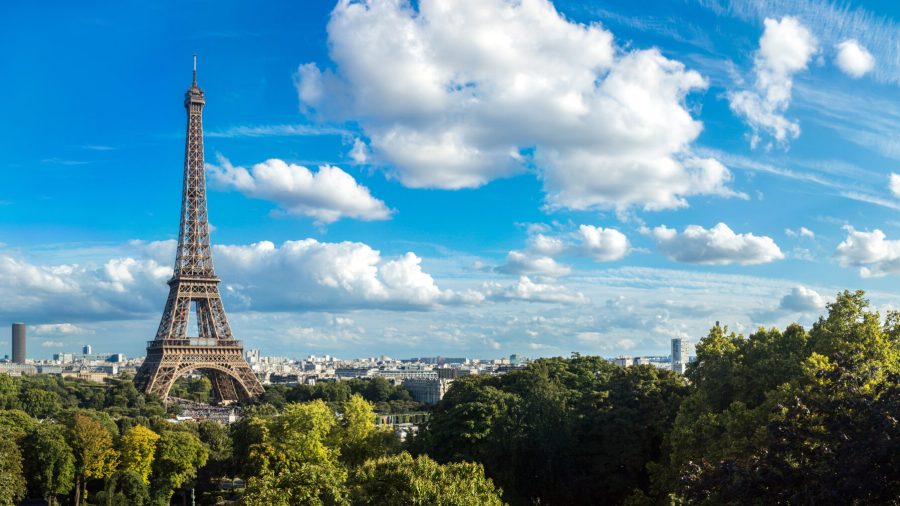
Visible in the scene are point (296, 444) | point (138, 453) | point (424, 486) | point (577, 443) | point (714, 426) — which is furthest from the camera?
point (138, 453)

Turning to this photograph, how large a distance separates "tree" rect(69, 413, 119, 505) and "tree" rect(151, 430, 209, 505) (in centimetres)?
252

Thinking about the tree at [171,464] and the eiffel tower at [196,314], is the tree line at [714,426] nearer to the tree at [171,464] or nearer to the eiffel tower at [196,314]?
the tree at [171,464]

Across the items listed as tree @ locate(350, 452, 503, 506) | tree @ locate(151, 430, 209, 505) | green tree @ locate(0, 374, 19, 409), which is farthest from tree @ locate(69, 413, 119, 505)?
green tree @ locate(0, 374, 19, 409)

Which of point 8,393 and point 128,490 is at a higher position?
point 8,393

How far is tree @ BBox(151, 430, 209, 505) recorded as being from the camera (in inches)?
1972

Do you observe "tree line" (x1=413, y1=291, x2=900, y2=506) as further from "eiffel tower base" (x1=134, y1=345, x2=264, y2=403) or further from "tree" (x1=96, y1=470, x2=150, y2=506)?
"eiffel tower base" (x1=134, y1=345, x2=264, y2=403)

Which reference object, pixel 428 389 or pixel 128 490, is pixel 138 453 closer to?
pixel 128 490

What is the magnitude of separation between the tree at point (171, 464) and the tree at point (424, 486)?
1154 inches

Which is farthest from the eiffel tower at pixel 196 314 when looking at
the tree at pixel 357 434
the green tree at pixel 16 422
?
the tree at pixel 357 434

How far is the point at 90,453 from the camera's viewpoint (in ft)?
160

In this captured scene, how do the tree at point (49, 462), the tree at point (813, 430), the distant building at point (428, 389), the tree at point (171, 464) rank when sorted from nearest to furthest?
1. the tree at point (813, 430)
2. the tree at point (49, 462)
3. the tree at point (171, 464)
4. the distant building at point (428, 389)

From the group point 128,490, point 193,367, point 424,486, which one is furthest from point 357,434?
point 193,367

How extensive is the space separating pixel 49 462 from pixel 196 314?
33.2m

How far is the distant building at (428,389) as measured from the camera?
491 ft
